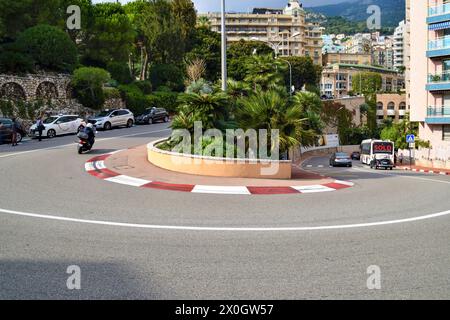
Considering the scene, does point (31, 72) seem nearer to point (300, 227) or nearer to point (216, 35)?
point (300, 227)

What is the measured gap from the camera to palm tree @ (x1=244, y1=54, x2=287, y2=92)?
24.8m


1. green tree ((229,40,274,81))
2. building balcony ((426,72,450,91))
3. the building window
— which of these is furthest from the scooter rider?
green tree ((229,40,274,81))

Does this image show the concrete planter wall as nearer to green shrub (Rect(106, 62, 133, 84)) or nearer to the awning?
the awning

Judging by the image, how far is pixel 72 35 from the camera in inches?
2094

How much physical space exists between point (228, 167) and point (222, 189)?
237cm

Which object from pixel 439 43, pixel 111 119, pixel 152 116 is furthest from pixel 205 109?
pixel 439 43

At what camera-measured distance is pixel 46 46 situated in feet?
144

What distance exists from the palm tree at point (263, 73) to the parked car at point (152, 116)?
76.7 feet

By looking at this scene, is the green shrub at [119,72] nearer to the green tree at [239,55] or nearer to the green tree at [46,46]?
the green tree at [46,46]

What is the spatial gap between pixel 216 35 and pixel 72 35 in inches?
1566

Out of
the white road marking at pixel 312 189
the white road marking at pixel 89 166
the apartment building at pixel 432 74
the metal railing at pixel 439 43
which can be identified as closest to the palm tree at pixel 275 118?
the white road marking at pixel 312 189

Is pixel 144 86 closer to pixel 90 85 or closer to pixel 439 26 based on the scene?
pixel 90 85

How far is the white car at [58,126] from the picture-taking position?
3309 cm
